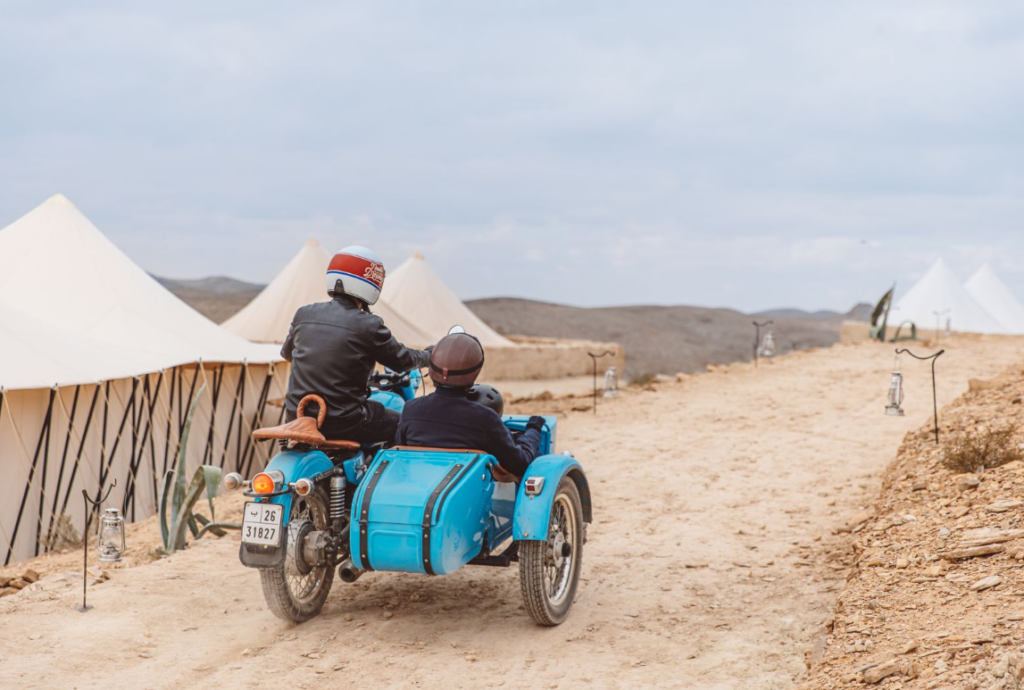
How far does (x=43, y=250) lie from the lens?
13836mm

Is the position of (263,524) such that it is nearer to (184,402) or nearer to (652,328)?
(184,402)

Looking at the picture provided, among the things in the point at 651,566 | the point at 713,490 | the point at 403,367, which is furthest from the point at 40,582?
the point at 713,490

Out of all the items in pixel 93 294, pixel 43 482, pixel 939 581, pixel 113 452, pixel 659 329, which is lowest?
pixel 939 581

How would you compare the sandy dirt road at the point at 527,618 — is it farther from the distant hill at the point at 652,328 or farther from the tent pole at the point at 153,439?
the distant hill at the point at 652,328

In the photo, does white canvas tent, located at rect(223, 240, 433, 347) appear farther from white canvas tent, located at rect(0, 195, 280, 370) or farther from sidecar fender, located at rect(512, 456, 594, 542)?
sidecar fender, located at rect(512, 456, 594, 542)

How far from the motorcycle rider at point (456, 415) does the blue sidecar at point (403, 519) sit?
0.08 meters

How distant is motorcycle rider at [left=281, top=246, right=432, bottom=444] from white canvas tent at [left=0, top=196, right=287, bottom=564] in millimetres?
3299

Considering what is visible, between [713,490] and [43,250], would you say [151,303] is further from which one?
[713,490]

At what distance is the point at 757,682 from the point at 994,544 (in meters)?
1.72

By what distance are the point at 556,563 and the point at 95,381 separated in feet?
22.2

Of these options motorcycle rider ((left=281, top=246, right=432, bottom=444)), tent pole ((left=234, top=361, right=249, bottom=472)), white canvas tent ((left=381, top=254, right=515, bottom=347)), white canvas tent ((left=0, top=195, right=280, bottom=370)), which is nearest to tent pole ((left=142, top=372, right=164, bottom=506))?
white canvas tent ((left=0, top=195, right=280, bottom=370))

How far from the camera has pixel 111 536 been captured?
6.62 meters

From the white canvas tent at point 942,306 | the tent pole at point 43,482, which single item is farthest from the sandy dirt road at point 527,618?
the white canvas tent at point 942,306

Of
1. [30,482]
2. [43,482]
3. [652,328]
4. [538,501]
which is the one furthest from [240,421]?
[652,328]
